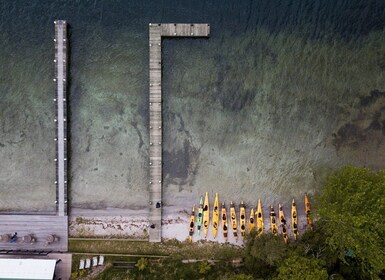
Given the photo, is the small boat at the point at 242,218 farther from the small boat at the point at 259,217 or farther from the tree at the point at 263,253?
the tree at the point at 263,253

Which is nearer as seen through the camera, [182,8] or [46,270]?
[46,270]

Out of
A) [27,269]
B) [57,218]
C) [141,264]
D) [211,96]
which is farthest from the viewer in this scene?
[211,96]

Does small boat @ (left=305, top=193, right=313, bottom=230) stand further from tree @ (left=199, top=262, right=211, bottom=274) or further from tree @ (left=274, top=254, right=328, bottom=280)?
tree @ (left=199, top=262, right=211, bottom=274)

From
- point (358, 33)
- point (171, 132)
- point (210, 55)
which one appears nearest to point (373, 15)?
point (358, 33)

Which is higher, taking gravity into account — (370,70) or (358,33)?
(358,33)

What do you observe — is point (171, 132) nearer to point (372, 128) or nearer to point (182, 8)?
point (182, 8)

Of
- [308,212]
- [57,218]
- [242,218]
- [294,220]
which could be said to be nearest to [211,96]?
[242,218]

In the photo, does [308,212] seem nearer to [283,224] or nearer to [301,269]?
[283,224]
